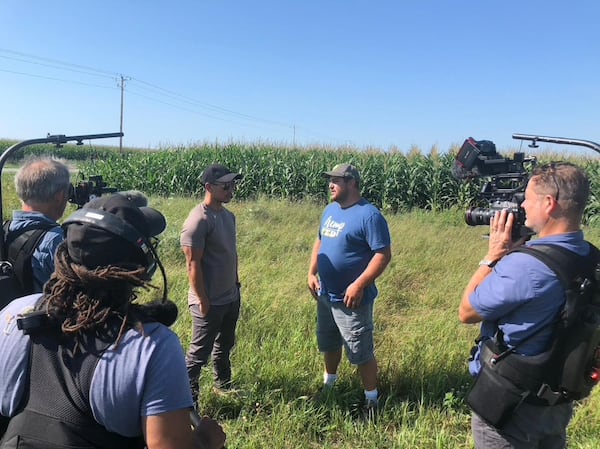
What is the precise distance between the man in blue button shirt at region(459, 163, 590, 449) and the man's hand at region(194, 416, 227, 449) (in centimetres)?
126

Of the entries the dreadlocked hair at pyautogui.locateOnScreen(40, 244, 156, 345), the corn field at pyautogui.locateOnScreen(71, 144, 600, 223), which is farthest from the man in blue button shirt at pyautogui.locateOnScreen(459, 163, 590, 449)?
the corn field at pyautogui.locateOnScreen(71, 144, 600, 223)

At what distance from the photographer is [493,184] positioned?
2412 millimetres

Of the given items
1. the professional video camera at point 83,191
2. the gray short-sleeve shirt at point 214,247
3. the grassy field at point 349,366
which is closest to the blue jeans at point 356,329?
the grassy field at point 349,366

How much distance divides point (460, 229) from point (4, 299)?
867 cm

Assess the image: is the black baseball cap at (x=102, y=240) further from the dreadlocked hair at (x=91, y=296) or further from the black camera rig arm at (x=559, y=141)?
the black camera rig arm at (x=559, y=141)

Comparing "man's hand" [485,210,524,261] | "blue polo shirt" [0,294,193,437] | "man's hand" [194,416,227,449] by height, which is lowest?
"man's hand" [194,416,227,449]

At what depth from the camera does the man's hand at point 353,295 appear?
3215 mm

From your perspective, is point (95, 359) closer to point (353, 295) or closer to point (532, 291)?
point (532, 291)

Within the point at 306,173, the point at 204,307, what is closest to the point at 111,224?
the point at 204,307

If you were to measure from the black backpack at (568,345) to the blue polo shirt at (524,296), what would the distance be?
3 centimetres

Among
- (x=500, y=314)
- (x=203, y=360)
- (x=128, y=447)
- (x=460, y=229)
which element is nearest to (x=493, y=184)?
(x=500, y=314)

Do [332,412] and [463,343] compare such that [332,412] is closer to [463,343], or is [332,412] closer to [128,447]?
[463,343]

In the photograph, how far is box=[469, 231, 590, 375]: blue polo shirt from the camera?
183 cm

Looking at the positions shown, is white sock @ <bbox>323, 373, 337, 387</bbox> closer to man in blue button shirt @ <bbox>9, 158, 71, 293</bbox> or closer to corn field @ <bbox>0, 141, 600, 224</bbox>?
man in blue button shirt @ <bbox>9, 158, 71, 293</bbox>
